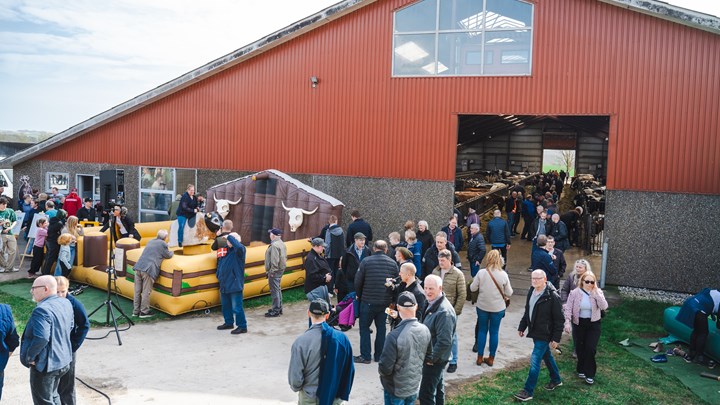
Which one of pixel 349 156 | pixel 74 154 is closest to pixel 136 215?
pixel 74 154

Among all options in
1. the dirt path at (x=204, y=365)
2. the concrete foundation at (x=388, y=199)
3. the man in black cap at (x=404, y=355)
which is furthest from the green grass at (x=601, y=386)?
the concrete foundation at (x=388, y=199)

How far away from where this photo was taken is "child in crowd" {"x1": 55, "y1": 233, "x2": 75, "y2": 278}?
1112 cm

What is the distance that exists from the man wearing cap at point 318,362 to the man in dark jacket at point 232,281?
14.8 ft

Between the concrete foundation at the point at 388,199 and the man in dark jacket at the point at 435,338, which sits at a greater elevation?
the concrete foundation at the point at 388,199

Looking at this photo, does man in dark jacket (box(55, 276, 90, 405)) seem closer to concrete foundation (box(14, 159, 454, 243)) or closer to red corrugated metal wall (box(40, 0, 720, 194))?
A: concrete foundation (box(14, 159, 454, 243))

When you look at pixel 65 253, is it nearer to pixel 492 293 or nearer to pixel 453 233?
pixel 453 233

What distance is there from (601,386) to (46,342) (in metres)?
6.46

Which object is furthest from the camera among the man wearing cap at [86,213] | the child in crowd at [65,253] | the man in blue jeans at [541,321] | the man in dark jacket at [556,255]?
the man wearing cap at [86,213]

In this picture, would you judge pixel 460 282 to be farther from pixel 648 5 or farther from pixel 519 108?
pixel 648 5

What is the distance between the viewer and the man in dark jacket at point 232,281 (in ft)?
30.3

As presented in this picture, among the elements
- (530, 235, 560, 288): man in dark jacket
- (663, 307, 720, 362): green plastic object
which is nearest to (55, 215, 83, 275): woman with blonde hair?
(530, 235, 560, 288): man in dark jacket

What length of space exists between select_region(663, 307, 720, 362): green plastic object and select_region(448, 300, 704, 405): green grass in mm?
863

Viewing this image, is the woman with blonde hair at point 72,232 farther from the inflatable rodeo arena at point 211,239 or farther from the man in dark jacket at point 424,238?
the man in dark jacket at point 424,238

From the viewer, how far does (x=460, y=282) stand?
24.4ft
